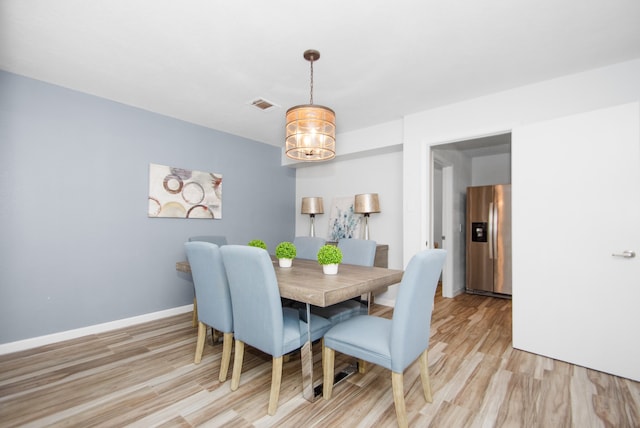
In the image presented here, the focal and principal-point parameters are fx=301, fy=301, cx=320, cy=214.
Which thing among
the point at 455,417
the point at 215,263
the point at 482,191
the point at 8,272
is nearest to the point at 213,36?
the point at 215,263

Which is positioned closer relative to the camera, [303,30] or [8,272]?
[303,30]

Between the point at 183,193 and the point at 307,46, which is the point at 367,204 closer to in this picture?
the point at 307,46

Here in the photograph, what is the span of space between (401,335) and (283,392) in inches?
38.0

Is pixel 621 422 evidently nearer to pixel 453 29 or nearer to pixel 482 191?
pixel 453 29

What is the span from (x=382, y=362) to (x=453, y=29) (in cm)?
220

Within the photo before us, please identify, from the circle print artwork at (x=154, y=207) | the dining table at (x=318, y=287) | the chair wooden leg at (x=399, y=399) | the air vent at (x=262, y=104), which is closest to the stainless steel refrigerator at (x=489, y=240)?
the dining table at (x=318, y=287)

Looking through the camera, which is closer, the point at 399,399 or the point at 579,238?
the point at 399,399

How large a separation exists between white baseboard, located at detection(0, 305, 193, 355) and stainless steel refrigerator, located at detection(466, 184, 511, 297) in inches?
172

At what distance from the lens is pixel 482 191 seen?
483cm

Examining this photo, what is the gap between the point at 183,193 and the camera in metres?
3.83

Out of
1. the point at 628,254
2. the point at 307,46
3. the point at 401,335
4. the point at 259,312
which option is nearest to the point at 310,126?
the point at 307,46

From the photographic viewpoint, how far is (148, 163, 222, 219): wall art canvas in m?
3.58

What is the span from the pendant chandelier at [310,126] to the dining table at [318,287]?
0.98 meters

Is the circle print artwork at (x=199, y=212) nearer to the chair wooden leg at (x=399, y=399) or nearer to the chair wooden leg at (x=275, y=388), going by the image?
the chair wooden leg at (x=275, y=388)
